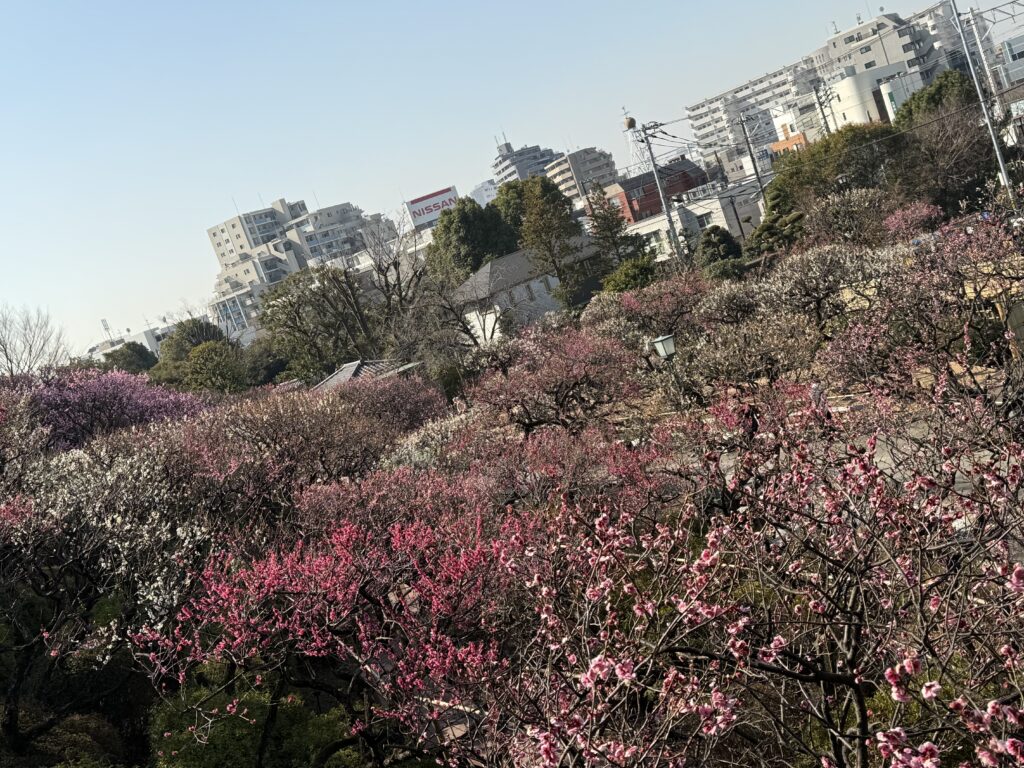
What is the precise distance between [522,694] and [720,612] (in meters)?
2.23

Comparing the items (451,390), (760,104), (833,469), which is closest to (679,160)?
(451,390)

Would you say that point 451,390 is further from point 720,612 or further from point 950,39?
point 950,39

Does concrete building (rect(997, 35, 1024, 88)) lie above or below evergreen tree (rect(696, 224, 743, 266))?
above

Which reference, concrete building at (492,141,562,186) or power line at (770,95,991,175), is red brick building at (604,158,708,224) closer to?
power line at (770,95,991,175)

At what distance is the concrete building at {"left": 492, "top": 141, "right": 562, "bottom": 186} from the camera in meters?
149

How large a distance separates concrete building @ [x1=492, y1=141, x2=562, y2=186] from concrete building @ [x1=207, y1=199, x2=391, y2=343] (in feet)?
115

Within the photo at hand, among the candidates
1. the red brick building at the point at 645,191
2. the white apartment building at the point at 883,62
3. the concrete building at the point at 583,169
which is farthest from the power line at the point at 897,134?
the concrete building at the point at 583,169

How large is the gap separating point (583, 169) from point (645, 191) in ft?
148

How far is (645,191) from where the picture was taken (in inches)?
2985

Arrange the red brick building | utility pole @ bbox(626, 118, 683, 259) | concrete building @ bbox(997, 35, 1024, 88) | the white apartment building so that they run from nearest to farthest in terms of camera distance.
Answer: utility pole @ bbox(626, 118, 683, 259) < the red brick building < the white apartment building < concrete building @ bbox(997, 35, 1024, 88)

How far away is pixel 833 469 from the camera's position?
323 inches

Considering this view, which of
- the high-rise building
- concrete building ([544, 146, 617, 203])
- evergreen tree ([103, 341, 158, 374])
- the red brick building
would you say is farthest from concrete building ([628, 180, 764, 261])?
concrete building ([544, 146, 617, 203])

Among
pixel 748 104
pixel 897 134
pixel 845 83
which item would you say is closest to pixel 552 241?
pixel 897 134

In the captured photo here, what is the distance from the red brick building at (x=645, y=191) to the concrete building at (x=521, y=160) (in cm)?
6757
